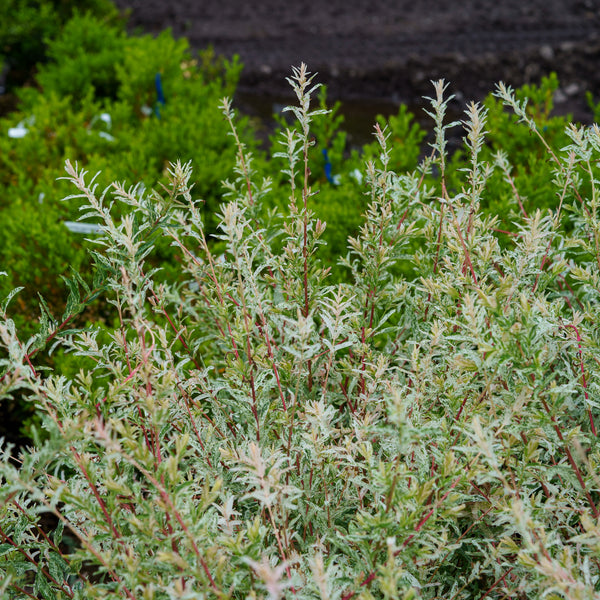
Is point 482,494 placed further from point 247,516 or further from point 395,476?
point 247,516

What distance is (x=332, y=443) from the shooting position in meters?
1.52

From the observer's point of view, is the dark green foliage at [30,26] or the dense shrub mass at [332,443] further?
the dark green foliage at [30,26]

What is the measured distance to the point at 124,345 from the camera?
4.96 ft

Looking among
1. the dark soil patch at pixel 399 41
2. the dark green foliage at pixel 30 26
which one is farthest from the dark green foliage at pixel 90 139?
the dark soil patch at pixel 399 41

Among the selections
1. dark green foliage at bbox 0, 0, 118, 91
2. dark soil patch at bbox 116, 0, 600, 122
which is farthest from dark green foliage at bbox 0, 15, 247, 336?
dark soil patch at bbox 116, 0, 600, 122

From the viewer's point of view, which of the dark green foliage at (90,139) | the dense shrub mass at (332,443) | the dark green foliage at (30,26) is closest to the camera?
the dense shrub mass at (332,443)

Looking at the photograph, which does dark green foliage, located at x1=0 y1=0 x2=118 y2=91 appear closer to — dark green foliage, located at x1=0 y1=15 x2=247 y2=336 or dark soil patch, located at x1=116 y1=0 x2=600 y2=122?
dark soil patch, located at x1=116 y1=0 x2=600 y2=122

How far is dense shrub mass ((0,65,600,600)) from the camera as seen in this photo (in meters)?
1.12

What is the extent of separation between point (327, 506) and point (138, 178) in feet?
7.77

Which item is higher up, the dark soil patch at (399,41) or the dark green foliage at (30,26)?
the dark soil patch at (399,41)

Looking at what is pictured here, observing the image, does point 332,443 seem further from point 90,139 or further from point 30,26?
point 30,26

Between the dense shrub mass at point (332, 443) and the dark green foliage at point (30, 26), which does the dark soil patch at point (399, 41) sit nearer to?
the dark green foliage at point (30, 26)

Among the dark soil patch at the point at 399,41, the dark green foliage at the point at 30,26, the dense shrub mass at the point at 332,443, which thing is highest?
the dark soil patch at the point at 399,41

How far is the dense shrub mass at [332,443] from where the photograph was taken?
1117mm
